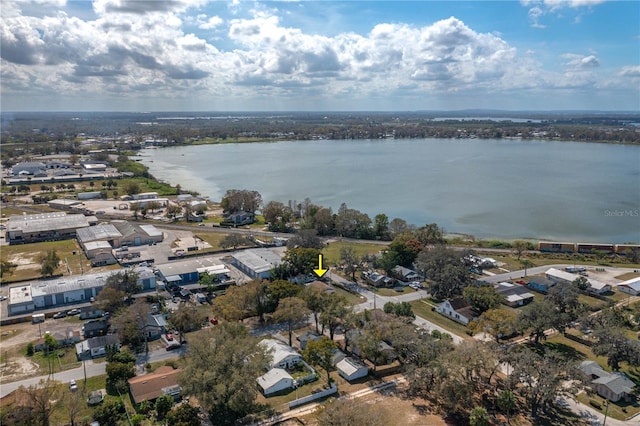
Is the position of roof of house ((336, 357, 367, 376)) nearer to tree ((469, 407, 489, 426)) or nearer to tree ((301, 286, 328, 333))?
tree ((301, 286, 328, 333))

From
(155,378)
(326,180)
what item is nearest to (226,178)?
(326,180)

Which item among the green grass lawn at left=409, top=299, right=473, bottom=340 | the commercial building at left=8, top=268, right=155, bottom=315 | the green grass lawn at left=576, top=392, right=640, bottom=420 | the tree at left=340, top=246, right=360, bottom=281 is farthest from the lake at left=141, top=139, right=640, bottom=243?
the commercial building at left=8, top=268, right=155, bottom=315

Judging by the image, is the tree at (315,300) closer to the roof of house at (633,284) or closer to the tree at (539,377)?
the tree at (539,377)

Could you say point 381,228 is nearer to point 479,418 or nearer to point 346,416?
point 479,418

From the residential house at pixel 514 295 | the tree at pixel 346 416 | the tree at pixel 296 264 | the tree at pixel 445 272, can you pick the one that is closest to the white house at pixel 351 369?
the tree at pixel 346 416

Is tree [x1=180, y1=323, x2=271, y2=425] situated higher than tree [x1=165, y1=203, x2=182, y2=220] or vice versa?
tree [x1=180, y1=323, x2=271, y2=425]
